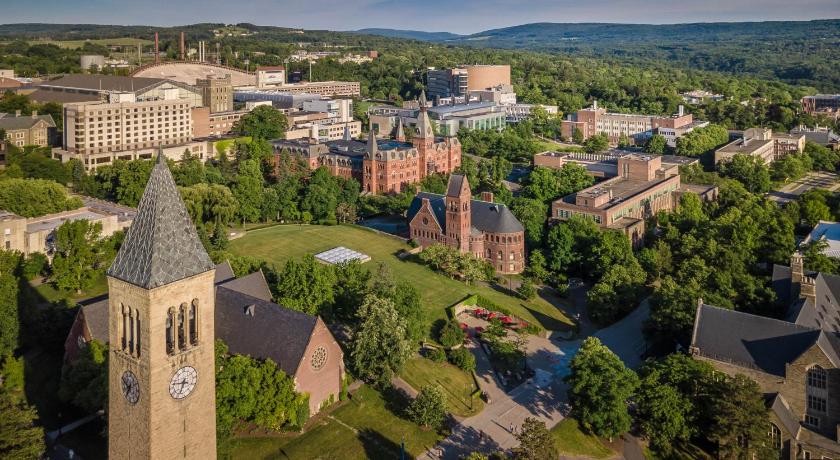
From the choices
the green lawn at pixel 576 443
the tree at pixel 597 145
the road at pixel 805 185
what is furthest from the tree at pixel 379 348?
the tree at pixel 597 145

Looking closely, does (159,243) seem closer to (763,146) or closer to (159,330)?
(159,330)

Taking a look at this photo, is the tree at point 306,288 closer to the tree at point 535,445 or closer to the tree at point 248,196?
the tree at point 535,445

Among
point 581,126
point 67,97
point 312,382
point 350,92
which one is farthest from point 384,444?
point 350,92

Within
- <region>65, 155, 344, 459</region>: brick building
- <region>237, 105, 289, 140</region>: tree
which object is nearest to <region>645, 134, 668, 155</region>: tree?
<region>237, 105, 289, 140</region>: tree

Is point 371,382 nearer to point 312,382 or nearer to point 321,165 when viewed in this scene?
point 312,382

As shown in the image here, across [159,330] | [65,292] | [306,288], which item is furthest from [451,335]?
[65,292]

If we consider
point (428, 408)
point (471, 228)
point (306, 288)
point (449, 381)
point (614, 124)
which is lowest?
point (449, 381)
